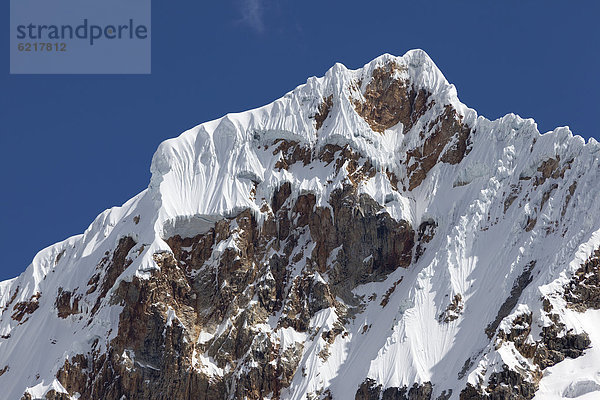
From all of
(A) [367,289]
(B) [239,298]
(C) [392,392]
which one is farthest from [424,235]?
(C) [392,392]

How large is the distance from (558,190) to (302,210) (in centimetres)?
3699

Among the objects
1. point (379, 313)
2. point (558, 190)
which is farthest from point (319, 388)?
point (558, 190)

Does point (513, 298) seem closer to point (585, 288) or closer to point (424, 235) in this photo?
point (585, 288)

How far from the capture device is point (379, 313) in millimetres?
187125

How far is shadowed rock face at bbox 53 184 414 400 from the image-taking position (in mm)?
183750

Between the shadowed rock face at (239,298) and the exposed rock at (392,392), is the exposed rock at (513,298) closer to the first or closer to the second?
the exposed rock at (392,392)

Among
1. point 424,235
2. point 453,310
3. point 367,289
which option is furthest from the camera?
point 424,235

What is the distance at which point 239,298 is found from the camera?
191 m

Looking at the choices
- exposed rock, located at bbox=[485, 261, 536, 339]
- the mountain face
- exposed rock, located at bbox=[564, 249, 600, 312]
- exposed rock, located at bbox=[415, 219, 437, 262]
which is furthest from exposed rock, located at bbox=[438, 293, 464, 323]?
Answer: exposed rock, located at bbox=[564, 249, 600, 312]

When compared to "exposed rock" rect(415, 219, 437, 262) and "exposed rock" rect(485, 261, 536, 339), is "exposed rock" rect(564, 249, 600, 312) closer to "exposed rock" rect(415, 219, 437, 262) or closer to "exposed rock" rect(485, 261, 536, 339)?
"exposed rock" rect(485, 261, 536, 339)

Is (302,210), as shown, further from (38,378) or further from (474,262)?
(38,378)

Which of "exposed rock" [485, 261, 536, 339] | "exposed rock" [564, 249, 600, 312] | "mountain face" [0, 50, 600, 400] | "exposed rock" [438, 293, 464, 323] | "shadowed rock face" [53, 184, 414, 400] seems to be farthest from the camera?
"shadowed rock face" [53, 184, 414, 400]

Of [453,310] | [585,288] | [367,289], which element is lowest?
[453,310]

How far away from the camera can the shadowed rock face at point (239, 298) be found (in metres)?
184
